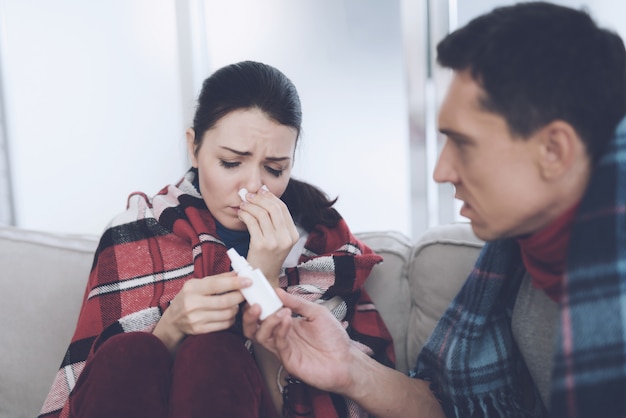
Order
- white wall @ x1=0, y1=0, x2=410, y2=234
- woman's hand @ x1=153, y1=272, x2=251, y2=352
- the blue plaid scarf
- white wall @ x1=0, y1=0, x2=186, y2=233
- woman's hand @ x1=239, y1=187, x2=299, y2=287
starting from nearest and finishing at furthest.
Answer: the blue plaid scarf
woman's hand @ x1=153, y1=272, x2=251, y2=352
woman's hand @ x1=239, y1=187, x2=299, y2=287
white wall @ x1=0, y1=0, x2=410, y2=234
white wall @ x1=0, y1=0, x2=186, y2=233

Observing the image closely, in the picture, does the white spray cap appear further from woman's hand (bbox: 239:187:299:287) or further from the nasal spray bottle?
woman's hand (bbox: 239:187:299:287)

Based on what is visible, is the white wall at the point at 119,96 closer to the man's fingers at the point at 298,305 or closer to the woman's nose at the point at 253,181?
the woman's nose at the point at 253,181

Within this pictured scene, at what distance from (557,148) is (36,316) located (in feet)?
4.19

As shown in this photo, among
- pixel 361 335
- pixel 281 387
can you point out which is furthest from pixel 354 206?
pixel 281 387

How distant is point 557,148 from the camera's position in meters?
0.77

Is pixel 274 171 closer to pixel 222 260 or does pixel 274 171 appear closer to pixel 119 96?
pixel 222 260

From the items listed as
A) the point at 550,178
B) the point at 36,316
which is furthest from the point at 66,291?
the point at 550,178

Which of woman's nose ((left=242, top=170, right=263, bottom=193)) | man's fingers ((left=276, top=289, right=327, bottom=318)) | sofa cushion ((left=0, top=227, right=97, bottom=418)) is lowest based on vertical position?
sofa cushion ((left=0, top=227, right=97, bottom=418))

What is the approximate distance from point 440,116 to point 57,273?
108 centimetres

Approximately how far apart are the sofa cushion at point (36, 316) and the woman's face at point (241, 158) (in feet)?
1.66

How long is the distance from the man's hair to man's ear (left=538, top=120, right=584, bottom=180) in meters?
0.01

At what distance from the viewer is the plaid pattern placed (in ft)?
3.82

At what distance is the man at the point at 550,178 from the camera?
722 mm

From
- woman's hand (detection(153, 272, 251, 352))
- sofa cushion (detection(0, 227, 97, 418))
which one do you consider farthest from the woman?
sofa cushion (detection(0, 227, 97, 418))
